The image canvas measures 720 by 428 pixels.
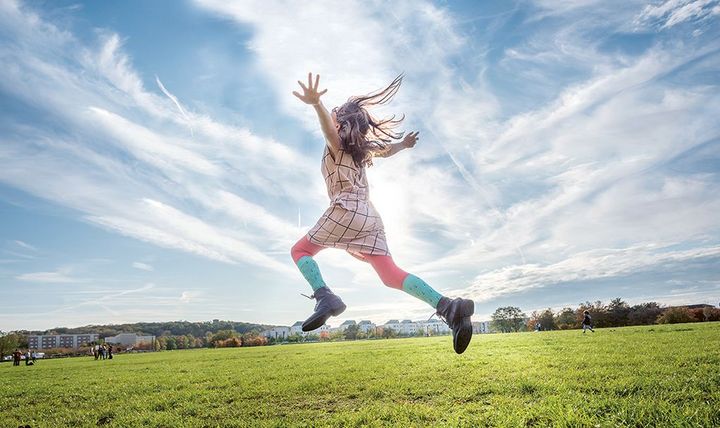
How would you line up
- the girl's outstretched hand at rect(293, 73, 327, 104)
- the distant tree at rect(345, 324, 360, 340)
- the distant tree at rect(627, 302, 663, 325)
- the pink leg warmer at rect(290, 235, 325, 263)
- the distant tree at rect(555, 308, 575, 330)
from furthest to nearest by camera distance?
the distant tree at rect(555, 308, 575, 330)
the distant tree at rect(627, 302, 663, 325)
the distant tree at rect(345, 324, 360, 340)
the pink leg warmer at rect(290, 235, 325, 263)
the girl's outstretched hand at rect(293, 73, 327, 104)

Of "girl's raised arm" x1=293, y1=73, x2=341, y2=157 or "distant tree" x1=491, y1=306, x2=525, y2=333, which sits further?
"distant tree" x1=491, y1=306, x2=525, y2=333

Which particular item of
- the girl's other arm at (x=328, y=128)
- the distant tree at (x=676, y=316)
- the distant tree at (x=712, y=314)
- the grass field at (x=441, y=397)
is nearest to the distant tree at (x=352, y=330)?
the distant tree at (x=676, y=316)

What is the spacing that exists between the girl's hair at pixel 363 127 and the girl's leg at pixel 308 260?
0.81m

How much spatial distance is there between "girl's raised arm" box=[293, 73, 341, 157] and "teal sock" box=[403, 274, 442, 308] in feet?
4.06

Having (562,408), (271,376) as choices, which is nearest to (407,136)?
(562,408)

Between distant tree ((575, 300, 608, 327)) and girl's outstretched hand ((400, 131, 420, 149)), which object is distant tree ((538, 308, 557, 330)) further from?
girl's outstretched hand ((400, 131, 420, 149))

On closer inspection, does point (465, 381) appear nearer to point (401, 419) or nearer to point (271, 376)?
point (401, 419)

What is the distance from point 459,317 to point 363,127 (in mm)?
1757

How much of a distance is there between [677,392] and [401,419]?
12.7ft

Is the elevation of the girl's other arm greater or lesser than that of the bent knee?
greater

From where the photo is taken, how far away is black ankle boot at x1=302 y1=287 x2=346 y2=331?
3842mm

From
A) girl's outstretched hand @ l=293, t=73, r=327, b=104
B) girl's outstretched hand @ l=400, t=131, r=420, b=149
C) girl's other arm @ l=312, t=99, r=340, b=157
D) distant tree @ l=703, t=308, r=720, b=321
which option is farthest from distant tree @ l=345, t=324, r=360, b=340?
girl's outstretched hand @ l=293, t=73, r=327, b=104

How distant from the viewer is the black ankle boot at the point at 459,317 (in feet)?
12.8

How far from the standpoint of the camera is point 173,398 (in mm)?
11070
